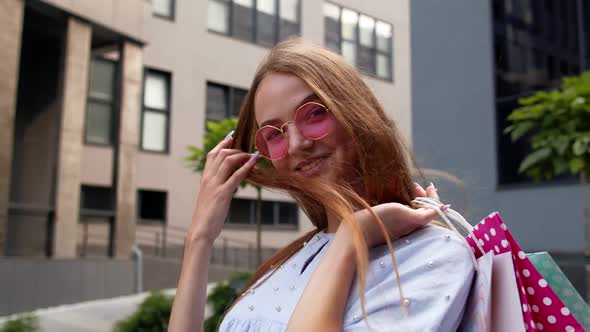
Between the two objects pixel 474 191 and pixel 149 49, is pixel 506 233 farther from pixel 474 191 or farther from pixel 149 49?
pixel 149 49

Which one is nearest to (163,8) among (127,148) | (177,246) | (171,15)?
(171,15)

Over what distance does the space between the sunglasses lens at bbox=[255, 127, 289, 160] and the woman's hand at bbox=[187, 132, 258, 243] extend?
0.04 m

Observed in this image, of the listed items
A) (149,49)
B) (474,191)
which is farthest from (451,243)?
(149,49)

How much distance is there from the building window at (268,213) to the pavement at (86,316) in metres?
5.48

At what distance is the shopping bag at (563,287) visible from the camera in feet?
2.23

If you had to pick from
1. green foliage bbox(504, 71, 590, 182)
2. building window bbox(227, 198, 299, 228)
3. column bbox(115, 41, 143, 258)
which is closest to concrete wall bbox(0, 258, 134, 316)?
column bbox(115, 41, 143, 258)

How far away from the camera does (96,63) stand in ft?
25.3

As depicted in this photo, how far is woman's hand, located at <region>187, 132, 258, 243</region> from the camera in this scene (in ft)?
3.08

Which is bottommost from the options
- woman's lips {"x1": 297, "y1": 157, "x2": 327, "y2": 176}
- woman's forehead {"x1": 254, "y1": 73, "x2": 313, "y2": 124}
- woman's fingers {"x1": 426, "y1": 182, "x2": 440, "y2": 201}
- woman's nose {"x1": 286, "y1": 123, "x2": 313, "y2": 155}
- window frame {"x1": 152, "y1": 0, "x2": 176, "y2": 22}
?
woman's fingers {"x1": 426, "y1": 182, "x2": 440, "y2": 201}

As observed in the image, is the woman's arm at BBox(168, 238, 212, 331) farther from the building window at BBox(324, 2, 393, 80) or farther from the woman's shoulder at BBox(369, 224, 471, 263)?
the building window at BBox(324, 2, 393, 80)

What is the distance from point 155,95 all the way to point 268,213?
265 cm

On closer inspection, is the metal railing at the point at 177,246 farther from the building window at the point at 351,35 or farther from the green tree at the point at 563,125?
the green tree at the point at 563,125

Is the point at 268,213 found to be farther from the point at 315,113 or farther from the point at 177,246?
the point at 315,113

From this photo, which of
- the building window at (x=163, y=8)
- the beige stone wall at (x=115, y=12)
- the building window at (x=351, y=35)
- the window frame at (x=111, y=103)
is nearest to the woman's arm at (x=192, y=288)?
the building window at (x=351, y=35)
